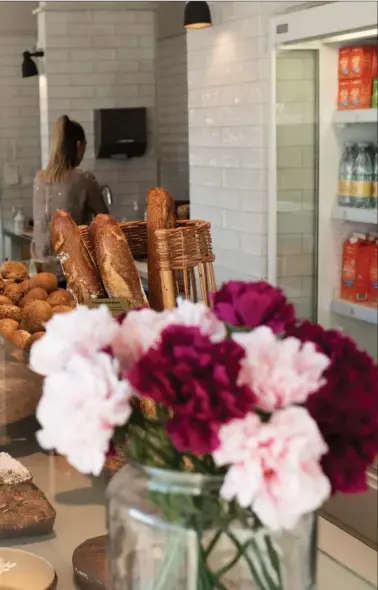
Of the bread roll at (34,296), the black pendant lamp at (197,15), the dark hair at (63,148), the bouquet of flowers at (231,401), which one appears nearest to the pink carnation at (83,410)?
the bouquet of flowers at (231,401)

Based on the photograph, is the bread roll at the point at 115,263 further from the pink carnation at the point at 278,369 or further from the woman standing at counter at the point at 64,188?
the woman standing at counter at the point at 64,188

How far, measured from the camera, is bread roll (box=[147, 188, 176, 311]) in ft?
5.67

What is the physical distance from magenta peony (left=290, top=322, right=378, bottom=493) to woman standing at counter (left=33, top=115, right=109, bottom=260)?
4.55m

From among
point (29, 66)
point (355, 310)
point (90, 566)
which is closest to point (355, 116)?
point (355, 310)

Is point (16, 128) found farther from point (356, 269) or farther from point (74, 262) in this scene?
point (74, 262)

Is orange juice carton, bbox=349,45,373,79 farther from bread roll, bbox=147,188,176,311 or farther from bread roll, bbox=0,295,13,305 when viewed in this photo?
bread roll, bbox=0,295,13,305

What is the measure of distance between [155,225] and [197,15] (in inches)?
113

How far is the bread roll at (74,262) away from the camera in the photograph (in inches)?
65.8

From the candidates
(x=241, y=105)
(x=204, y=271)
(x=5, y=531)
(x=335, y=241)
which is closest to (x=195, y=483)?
(x=5, y=531)

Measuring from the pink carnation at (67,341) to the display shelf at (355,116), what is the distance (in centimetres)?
288

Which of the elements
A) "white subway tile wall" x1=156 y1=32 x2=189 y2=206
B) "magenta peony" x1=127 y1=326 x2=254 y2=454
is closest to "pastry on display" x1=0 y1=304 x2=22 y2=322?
"magenta peony" x1=127 y1=326 x2=254 y2=454

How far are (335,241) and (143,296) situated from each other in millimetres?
2372

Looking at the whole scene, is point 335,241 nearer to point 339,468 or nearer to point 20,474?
point 20,474

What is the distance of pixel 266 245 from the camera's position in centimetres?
411
